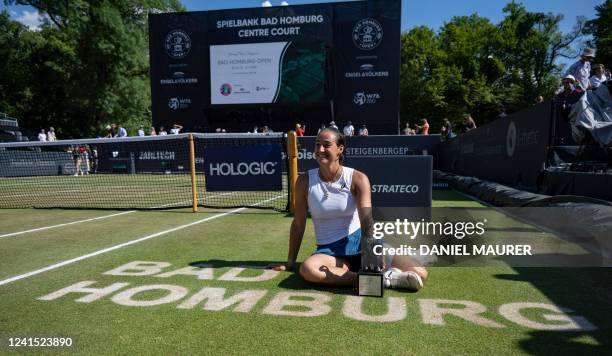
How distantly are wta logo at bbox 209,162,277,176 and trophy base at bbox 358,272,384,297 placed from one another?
16.7 feet

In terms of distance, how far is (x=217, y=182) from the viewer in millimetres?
8648

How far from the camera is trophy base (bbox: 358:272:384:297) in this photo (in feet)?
11.2

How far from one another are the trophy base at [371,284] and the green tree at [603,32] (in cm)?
4684

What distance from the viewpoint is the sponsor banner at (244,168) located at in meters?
8.38

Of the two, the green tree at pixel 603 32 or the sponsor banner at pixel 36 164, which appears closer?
the sponsor banner at pixel 36 164

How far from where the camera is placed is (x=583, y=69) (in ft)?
33.7

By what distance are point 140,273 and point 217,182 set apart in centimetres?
447

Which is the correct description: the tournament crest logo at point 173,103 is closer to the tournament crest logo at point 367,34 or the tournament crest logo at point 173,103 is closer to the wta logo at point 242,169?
the tournament crest logo at point 367,34

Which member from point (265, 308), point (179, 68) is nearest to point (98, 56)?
point (179, 68)

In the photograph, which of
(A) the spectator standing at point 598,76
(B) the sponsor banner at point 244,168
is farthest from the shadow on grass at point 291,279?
(A) the spectator standing at point 598,76

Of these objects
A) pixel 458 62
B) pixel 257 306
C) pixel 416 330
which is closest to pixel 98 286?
pixel 257 306

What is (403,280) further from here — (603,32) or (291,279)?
(603,32)

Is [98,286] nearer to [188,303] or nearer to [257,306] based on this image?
[188,303]

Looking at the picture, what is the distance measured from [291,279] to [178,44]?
24.1 m
